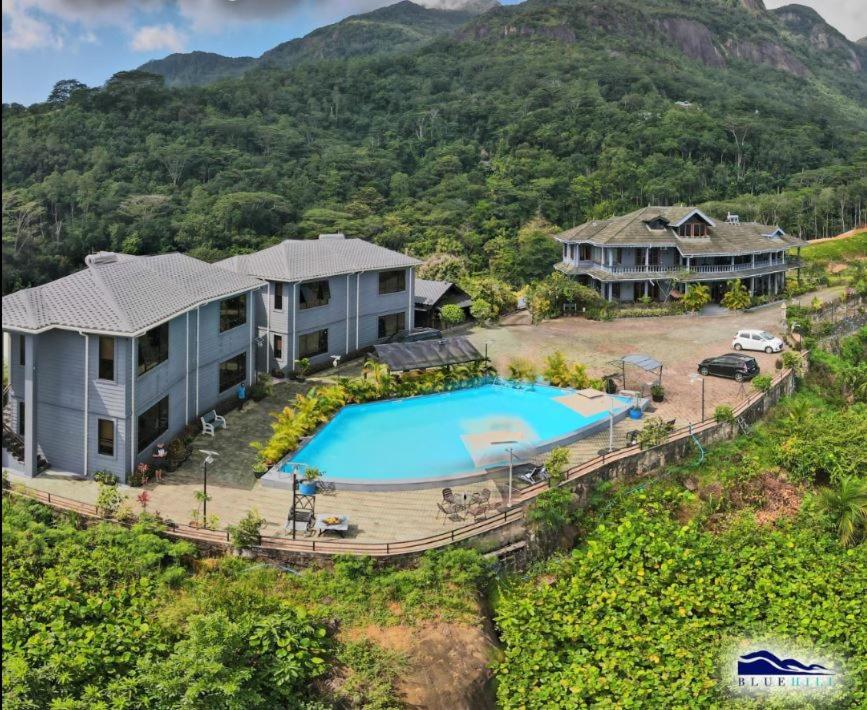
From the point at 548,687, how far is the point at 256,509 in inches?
306

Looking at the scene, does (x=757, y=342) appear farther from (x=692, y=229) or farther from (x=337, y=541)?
(x=337, y=541)

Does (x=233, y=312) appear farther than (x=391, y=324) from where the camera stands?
No

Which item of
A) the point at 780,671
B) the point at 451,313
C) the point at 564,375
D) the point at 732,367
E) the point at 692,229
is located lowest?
the point at 780,671

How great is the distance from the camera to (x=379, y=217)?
7119 cm

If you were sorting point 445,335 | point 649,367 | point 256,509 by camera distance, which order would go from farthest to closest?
point 445,335 → point 649,367 → point 256,509

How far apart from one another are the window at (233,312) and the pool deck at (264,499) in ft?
17.0

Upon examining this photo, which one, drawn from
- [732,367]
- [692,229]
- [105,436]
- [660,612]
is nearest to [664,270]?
[692,229]

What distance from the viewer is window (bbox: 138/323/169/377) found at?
798 inches

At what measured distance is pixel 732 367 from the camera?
2978 cm

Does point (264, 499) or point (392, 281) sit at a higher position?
point (392, 281)

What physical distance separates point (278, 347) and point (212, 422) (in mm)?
6377

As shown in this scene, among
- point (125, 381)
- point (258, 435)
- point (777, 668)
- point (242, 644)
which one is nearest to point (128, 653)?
point (242, 644)

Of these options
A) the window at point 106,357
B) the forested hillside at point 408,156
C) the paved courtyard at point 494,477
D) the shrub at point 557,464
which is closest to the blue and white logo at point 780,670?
the shrub at point 557,464

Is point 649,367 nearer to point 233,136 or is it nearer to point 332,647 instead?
point 332,647
